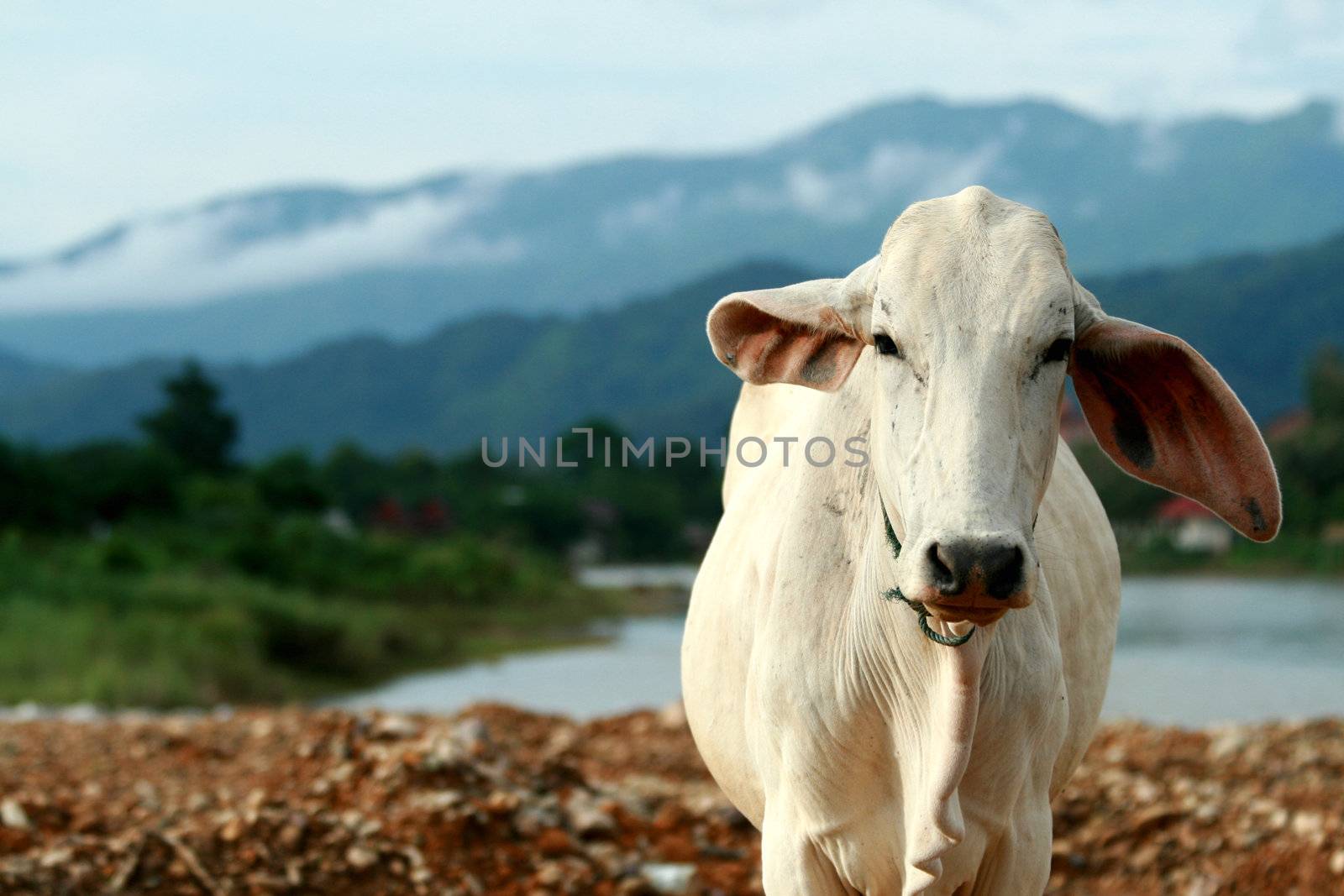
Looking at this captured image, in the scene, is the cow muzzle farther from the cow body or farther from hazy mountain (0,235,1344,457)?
hazy mountain (0,235,1344,457)

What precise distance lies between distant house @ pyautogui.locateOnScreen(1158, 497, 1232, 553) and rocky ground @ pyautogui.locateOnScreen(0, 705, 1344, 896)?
2837 centimetres

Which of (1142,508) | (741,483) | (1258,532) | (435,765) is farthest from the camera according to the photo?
(1142,508)

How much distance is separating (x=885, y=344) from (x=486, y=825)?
3.19 metres

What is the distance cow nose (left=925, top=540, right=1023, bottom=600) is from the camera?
239 cm

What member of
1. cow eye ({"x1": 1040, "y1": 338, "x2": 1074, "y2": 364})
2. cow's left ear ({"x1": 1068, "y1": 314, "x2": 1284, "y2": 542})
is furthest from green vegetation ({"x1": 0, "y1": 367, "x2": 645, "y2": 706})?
cow eye ({"x1": 1040, "y1": 338, "x2": 1074, "y2": 364})

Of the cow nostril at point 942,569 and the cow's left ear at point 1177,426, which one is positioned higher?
the cow's left ear at point 1177,426

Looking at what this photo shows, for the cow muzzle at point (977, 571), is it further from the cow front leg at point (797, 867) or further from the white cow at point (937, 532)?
the cow front leg at point (797, 867)

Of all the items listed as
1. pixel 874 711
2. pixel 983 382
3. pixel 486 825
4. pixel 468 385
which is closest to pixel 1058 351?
pixel 983 382

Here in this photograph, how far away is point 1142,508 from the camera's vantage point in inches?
1340

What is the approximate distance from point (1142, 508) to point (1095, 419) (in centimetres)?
3240

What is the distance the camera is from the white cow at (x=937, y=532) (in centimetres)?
257

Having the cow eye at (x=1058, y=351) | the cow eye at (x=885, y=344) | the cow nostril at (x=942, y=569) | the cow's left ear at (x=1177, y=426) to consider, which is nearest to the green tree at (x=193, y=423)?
the cow's left ear at (x=1177, y=426)

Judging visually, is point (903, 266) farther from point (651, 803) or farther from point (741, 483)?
point (651, 803)

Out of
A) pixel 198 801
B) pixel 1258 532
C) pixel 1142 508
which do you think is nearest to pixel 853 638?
pixel 1258 532
